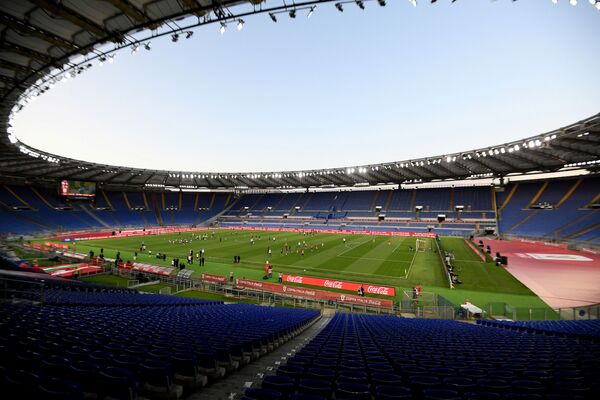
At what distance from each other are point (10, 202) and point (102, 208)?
16.3 meters

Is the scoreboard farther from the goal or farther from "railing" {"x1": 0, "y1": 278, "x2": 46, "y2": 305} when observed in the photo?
the goal

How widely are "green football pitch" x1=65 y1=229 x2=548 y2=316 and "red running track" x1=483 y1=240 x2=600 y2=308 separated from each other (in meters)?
1.33

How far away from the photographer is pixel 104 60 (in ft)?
53.0

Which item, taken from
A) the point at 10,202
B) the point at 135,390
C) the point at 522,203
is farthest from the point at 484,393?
the point at 10,202

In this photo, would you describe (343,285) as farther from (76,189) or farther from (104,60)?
(76,189)

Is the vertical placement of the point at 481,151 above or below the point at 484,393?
above

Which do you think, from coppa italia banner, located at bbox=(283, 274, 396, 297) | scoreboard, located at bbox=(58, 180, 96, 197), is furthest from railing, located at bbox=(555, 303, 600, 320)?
scoreboard, located at bbox=(58, 180, 96, 197)

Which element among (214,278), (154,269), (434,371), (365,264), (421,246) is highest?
(421,246)

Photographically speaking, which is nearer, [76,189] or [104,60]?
[104,60]

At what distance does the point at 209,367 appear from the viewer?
577 centimetres

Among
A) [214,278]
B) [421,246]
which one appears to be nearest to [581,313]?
[214,278]

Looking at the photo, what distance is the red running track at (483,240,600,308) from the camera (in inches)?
833

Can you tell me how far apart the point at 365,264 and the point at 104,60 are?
2887 centimetres

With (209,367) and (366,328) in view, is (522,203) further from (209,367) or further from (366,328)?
(209,367)
